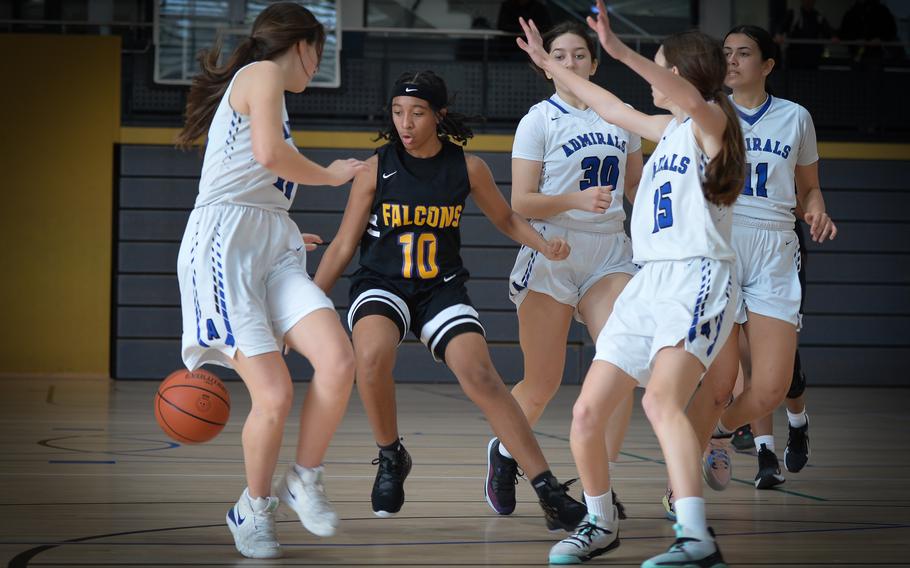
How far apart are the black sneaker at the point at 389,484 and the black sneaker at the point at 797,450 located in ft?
6.51

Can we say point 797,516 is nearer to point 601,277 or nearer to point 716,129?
point 601,277

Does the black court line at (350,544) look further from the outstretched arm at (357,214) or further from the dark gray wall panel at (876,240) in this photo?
the dark gray wall panel at (876,240)

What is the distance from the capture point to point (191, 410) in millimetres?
3943

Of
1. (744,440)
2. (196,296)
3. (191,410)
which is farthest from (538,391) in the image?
(744,440)

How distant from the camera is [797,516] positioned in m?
3.94

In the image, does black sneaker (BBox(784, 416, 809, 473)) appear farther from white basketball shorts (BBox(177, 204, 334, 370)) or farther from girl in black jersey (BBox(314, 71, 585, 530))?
white basketball shorts (BBox(177, 204, 334, 370))

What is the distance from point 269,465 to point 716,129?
1.57 meters

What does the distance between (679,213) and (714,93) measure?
358 mm

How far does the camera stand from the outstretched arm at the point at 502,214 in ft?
12.6

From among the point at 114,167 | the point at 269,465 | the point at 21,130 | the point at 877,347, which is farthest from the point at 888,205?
the point at 269,465

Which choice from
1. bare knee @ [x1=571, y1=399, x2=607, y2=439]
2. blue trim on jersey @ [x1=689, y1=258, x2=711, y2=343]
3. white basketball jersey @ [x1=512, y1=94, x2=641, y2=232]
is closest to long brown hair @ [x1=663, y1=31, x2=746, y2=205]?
blue trim on jersey @ [x1=689, y1=258, x2=711, y2=343]

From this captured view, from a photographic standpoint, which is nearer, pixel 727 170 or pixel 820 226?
pixel 727 170

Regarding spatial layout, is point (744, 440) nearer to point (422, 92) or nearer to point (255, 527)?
point (422, 92)

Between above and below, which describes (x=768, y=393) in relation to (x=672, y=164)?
below
